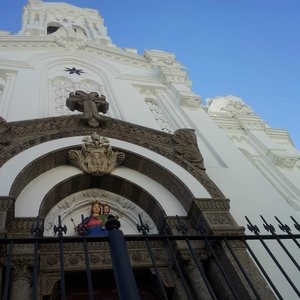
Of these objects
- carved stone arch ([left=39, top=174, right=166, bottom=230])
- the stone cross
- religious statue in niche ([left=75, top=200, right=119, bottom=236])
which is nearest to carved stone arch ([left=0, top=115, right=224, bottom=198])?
the stone cross

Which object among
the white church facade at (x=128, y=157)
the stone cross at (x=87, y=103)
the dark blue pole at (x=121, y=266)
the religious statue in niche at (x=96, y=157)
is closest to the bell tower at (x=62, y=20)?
the white church facade at (x=128, y=157)

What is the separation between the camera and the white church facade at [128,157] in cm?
699

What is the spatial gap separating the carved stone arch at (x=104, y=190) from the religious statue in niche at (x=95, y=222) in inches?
14.0

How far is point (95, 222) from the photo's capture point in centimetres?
735

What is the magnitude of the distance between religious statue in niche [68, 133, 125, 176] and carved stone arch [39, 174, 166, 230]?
7.4 inches

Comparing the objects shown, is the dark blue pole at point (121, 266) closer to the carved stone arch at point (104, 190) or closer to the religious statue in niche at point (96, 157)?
the carved stone arch at point (104, 190)

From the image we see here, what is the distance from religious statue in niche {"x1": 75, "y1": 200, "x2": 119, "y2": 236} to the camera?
7.10 m

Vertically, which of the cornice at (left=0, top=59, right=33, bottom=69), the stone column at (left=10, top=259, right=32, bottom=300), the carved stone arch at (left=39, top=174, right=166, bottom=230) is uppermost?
the cornice at (left=0, top=59, right=33, bottom=69)

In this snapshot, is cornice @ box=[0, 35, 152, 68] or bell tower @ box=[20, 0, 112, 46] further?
bell tower @ box=[20, 0, 112, 46]

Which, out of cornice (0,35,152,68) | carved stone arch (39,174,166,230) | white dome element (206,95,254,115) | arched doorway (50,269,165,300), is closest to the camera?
arched doorway (50,269,165,300)

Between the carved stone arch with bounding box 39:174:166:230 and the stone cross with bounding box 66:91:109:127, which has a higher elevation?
the stone cross with bounding box 66:91:109:127

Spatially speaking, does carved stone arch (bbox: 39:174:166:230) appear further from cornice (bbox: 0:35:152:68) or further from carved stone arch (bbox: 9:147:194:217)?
cornice (bbox: 0:35:152:68)

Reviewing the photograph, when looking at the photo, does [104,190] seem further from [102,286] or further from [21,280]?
[21,280]

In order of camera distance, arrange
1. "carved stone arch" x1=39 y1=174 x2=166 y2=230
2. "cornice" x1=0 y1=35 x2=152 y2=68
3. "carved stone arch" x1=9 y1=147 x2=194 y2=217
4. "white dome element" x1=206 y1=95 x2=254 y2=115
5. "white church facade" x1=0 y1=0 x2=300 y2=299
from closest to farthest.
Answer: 1. "white church facade" x1=0 y1=0 x2=300 y2=299
2. "carved stone arch" x1=9 y1=147 x2=194 y2=217
3. "carved stone arch" x1=39 y1=174 x2=166 y2=230
4. "cornice" x1=0 y1=35 x2=152 y2=68
5. "white dome element" x1=206 y1=95 x2=254 y2=115
